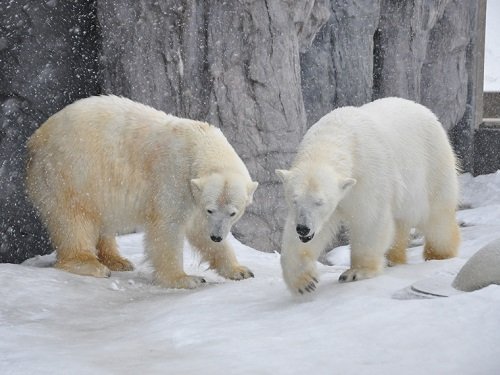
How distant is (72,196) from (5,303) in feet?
3.72

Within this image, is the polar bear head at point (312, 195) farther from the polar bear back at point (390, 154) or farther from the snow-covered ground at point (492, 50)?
the snow-covered ground at point (492, 50)

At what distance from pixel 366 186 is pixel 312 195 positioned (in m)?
0.46

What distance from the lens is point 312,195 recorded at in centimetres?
416

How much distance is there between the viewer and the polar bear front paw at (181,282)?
5469 millimetres

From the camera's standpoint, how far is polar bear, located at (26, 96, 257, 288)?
5.49 meters

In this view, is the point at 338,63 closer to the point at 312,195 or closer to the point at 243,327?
the point at 312,195

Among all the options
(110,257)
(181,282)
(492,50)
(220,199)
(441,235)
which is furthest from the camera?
(492,50)

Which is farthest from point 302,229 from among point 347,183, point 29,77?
point 29,77

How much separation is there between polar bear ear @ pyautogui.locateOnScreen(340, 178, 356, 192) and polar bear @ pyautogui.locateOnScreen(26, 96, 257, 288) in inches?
48.6

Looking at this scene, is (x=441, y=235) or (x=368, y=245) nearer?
(x=368, y=245)

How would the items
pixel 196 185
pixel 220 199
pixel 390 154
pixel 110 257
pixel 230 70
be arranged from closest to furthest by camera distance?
1. pixel 390 154
2. pixel 220 199
3. pixel 196 185
4. pixel 110 257
5. pixel 230 70

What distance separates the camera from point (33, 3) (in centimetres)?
714

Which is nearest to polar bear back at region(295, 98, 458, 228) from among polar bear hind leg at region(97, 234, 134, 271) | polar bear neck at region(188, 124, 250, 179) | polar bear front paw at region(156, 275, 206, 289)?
polar bear neck at region(188, 124, 250, 179)

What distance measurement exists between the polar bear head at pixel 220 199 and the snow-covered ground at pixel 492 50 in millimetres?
20183
